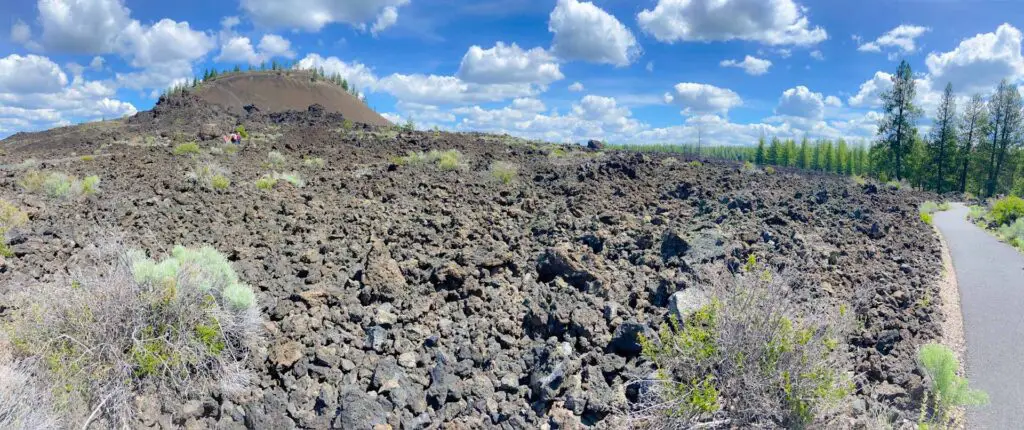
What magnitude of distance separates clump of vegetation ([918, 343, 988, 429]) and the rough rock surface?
122 mm

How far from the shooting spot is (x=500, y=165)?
1395 centimetres

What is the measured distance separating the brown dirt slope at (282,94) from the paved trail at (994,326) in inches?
2088

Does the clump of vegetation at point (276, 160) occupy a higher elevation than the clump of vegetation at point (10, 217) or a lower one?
higher

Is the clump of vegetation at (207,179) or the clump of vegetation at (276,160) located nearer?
the clump of vegetation at (207,179)

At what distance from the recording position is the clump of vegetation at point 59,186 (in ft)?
29.2

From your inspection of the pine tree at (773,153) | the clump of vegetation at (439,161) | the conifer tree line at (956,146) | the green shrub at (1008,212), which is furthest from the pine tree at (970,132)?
the pine tree at (773,153)

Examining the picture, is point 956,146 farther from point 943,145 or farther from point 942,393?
point 942,393

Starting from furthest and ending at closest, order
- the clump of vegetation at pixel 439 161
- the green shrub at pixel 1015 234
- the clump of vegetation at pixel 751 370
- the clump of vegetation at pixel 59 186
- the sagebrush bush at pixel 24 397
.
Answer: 1. the clump of vegetation at pixel 439 161
2. the green shrub at pixel 1015 234
3. the clump of vegetation at pixel 59 186
4. the clump of vegetation at pixel 751 370
5. the sagebrush bush at pixel 24 397

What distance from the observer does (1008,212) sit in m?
14.6

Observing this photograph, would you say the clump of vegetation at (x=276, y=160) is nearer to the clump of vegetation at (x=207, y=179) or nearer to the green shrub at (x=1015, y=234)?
the clump of vegetation at (x=207, y=179)

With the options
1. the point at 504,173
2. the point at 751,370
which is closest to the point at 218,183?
the point at 504,173

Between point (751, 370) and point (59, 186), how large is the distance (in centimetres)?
1119

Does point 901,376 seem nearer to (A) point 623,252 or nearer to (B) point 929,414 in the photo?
(B) point 929,414

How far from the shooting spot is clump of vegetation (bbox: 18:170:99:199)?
29.2 feet
